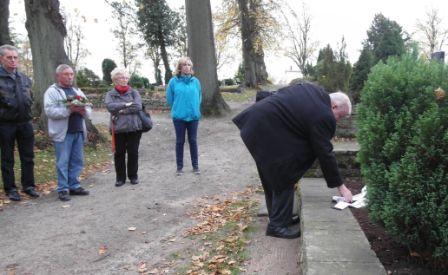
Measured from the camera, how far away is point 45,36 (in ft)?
30.9

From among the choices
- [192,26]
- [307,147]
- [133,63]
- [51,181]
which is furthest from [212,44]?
[133,63]

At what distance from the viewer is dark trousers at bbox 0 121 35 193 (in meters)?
5.96

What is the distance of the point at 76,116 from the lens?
20.7ft

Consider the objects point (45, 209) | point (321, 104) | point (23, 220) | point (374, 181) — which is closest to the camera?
point (374, 181)

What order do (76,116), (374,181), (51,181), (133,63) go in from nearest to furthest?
(374,181) < (76,116) < (51,181) < (133,63)

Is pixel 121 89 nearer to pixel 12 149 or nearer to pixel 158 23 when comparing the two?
pixel 12 149

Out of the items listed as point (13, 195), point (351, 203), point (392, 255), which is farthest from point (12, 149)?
point (392, 255)

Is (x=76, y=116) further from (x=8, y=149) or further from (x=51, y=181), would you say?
(x=51, y=181)

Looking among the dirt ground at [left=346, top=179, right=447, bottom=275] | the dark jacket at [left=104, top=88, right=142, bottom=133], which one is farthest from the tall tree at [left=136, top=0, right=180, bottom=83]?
the dirt ground at [left=346, top=179, right=447, bottom=275]

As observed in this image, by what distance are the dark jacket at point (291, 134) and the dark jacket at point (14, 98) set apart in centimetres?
348

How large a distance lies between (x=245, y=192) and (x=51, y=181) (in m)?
3.38

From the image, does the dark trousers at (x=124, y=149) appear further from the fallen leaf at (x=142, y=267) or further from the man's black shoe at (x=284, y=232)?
the man's black shoe at (x=284, y=232)

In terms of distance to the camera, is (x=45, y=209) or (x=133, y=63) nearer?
(x=45, y=209)

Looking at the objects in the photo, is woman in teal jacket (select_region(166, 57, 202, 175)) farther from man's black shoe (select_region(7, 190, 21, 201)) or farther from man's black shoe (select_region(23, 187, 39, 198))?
man's black shoe (select_region(7, 190, 21, 201))
